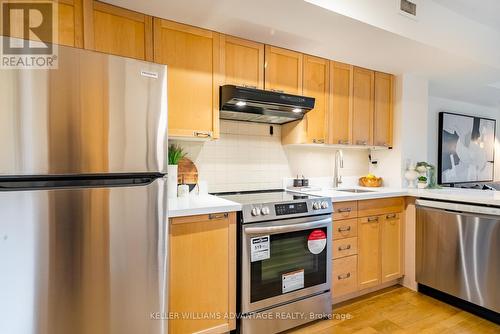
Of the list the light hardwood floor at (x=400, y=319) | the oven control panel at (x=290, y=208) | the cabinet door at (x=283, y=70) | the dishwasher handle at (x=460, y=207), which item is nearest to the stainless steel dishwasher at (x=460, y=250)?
the dishwasher handle at (x=460, y=207)

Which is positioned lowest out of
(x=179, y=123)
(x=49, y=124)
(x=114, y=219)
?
(x=114, y=219)

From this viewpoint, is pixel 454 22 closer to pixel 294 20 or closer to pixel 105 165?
pixel 294 20

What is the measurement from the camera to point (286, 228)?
6.29 ft

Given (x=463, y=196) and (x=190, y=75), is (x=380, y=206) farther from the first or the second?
(x=190, y=75)

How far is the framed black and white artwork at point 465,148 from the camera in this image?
399cm

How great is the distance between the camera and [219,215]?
1.75 m

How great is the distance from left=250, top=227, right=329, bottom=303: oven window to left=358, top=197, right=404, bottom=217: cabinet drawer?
0.52 metres

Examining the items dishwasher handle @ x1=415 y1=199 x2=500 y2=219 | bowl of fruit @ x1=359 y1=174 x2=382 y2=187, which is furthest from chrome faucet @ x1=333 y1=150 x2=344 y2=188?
dishwasher handle @ x1=415 y1=199 x2=500 y2=219

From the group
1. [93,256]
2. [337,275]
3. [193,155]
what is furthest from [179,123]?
[337,275]

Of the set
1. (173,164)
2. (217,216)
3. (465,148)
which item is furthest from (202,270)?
(465,148)

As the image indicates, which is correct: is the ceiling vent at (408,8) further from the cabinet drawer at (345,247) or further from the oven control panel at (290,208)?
the cabinet drawer at (345,247)

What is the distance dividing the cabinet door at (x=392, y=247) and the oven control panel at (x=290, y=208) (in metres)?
1.03

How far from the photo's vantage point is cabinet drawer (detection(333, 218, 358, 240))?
2.26 metres

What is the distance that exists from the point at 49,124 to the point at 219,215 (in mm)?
1007
